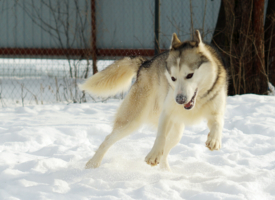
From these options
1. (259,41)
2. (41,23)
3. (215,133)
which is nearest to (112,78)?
(215,133)

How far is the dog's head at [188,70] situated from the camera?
2.39 metres

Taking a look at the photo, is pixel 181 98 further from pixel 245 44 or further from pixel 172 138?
pixel 245 44

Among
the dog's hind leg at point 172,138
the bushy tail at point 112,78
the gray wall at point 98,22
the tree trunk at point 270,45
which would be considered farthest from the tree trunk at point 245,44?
the dog's hind leg at point 172,138

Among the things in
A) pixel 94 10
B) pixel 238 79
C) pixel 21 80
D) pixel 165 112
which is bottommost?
pixel 21 80

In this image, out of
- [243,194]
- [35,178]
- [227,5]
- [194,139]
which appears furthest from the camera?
[227,5]

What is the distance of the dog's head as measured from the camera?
2.39 m

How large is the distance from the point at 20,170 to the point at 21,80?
566 centimetres

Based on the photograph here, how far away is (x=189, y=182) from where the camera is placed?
8.31 feet

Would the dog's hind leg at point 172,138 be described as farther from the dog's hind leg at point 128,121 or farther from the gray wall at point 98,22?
the gray wall at point 98,22

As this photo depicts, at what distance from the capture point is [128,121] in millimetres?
3047

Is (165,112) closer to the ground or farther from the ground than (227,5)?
closer to the ground

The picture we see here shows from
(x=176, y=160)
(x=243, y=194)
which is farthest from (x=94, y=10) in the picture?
(x=243, y=194)

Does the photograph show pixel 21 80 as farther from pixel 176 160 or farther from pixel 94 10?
pixel 176 160

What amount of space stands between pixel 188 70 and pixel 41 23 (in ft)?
21.6
